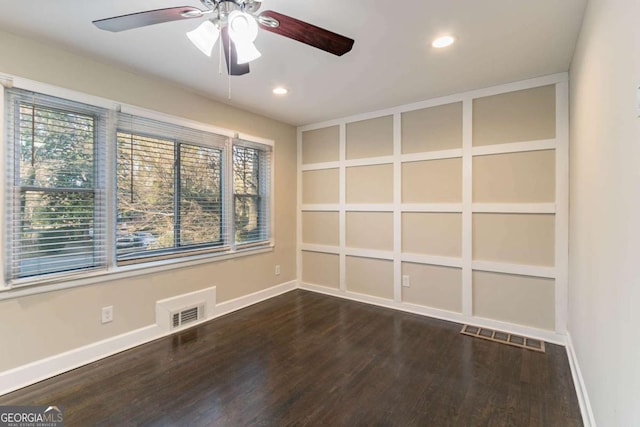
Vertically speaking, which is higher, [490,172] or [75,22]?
[75,22]

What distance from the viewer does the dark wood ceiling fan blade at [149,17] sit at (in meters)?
1.49

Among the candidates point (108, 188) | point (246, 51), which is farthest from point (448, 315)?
point (108, 188)

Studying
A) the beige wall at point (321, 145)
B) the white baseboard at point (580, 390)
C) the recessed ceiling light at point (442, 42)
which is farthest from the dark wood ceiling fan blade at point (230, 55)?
the white baseboard at point (580, 390)

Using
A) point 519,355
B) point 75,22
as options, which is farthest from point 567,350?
point 75,22

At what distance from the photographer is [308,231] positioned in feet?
15.1

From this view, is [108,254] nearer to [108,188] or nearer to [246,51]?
[108,188]

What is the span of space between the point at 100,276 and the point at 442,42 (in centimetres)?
336

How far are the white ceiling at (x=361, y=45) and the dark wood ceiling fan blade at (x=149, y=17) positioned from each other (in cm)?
33

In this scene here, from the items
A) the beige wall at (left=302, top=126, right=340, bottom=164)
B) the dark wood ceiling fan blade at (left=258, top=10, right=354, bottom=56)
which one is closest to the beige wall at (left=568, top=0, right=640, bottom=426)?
the dark wood ceiling fan blade at (left=258, top=10, right=354, bottom=56)

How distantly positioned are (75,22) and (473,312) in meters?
4.25

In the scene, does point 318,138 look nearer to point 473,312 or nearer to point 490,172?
point 490,172

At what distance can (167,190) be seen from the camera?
3.04 m

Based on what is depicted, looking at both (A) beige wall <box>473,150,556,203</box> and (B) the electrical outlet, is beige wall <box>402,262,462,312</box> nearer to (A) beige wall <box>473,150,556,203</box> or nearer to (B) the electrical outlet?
(B) the electrical outlet

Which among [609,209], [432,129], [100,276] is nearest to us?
[609,209]
